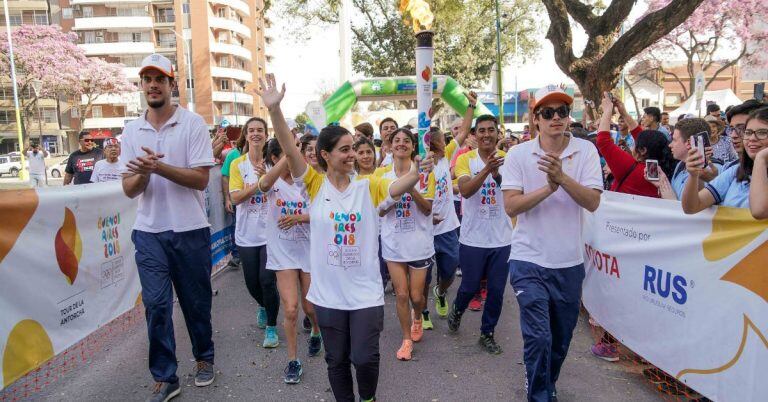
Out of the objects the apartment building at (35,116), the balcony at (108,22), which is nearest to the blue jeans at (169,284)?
the apartment building at (35,116)

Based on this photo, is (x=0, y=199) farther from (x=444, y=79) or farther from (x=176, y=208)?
(x=444, y=79)

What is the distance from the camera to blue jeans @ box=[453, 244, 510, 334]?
5062 millimetres

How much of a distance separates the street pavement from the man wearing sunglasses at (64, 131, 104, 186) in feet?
11.9

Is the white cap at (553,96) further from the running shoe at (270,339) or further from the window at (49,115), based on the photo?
the window at (49,115)

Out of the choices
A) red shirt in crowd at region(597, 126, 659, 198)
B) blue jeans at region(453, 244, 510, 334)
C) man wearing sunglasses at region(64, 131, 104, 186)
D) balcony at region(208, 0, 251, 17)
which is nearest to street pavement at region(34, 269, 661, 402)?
blue jeans at region(453, 244, 510, 334)

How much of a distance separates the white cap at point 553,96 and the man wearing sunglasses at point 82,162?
7079 millimetres

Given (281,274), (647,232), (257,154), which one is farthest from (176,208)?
(647,232)

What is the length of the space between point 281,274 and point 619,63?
7.85 metres

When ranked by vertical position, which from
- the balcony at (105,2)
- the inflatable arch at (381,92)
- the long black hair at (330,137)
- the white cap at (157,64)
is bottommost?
the long black hair at (330,137)

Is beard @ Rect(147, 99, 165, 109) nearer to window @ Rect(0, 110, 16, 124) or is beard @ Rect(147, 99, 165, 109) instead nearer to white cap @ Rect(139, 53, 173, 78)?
white cap @ Rect(139, 53, 173, 78)

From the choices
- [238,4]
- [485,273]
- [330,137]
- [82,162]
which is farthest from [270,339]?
[238,4]

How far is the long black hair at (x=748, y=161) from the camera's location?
3152mm

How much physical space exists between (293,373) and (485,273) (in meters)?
2.08

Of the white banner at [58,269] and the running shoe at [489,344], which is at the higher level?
the white banner at [58,269]
